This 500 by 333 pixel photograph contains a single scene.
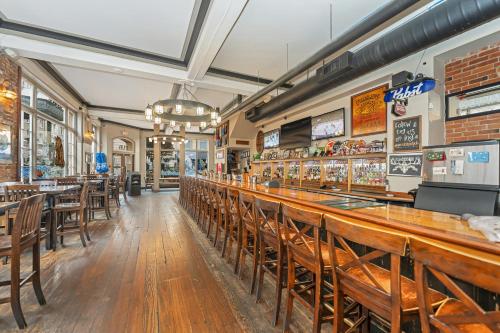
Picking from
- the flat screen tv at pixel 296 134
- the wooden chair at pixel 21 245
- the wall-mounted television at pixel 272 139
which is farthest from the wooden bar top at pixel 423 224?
the wall-mounted television at pixel 272 139

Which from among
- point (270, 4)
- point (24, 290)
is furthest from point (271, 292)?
point (270, 4)

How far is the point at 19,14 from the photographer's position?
3711 millimetres

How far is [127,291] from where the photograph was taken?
2496 millimetres

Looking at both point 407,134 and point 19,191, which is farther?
point 407,134

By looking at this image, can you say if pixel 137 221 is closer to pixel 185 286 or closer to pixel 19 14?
pixel 185 286

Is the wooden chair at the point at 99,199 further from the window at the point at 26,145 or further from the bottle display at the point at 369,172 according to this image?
the bottle display at the point at 369,172

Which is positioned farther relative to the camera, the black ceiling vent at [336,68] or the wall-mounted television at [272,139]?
the wall-mounted television at [272,139]

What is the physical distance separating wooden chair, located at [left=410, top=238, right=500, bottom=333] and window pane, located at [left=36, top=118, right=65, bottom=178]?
7.67 metres

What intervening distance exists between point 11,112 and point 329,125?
22.2 feet

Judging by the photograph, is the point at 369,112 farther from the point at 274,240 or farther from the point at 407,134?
the point at 274,240

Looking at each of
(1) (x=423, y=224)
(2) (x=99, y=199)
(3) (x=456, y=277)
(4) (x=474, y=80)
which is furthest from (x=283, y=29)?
(2) (x=99, y=199)

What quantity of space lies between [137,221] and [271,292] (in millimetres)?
4306

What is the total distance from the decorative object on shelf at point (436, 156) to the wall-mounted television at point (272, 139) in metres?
4.88

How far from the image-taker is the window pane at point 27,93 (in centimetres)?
561
